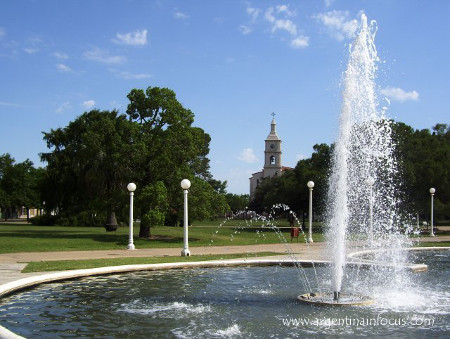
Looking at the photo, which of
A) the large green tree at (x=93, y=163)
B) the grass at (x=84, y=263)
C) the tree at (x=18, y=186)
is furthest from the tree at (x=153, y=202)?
the tree at (x=18, y=186)

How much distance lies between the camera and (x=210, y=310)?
10484 mm

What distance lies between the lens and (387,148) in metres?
47.2

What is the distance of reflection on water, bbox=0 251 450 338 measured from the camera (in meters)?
8.79

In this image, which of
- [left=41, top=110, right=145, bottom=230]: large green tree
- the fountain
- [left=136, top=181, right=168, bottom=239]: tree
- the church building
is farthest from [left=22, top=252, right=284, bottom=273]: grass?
the church building

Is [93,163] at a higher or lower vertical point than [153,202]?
higher

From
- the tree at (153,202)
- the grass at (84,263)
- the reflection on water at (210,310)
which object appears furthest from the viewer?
the tree at (153,202)

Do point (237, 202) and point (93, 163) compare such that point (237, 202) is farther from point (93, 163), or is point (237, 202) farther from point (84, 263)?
point (84, 263)

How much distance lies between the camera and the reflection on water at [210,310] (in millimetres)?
8789

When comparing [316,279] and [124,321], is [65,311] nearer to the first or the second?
[124,321]

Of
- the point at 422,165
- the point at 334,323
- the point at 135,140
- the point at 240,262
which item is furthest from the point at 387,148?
the point at 334,323

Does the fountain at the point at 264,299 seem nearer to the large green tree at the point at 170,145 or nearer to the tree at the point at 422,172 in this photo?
the large green tree at the point at 170,145

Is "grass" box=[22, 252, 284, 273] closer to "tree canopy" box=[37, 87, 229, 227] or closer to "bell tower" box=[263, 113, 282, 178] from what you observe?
"tree canopy" box=[37, 87, 229, 227]

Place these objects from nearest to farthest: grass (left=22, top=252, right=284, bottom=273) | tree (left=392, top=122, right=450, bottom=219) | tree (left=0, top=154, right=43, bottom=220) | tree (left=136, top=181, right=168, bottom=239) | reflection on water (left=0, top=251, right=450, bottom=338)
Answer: reflection on water (left=0, top=251, right=450, bottom=338)
grass (left=22, top=252, right=284, bottom=273)
tree (left=136, top=181, right=168, bottom=239)
tree (left=392, top=122, right=450, bottom=219)
tree (left=0, top=154, right=43, bottom=220)

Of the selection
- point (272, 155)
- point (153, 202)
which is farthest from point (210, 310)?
point (272, 155)
